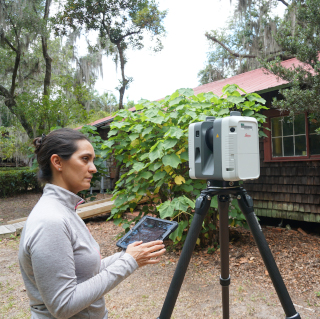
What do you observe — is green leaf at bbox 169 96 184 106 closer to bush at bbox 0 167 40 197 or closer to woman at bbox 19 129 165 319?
woman at bbox 19 129 165 319

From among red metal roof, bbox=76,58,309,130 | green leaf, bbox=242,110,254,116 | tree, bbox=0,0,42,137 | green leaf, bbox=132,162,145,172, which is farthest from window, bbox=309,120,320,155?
tree, bbox=0,0,42,137

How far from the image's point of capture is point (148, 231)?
4.41 ft

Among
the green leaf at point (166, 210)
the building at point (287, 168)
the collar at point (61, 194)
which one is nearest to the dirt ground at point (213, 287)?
the green leaf at point (166, 210)

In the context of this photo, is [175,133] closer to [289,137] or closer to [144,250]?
[144,250]

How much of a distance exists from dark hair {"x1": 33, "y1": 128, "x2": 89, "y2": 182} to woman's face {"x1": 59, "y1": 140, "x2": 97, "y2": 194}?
21mm

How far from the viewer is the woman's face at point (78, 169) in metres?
1.14

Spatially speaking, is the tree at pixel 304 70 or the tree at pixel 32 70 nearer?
the tree at pixel 304 70

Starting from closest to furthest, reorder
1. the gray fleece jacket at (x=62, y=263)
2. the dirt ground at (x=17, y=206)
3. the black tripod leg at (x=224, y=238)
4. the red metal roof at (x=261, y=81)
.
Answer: the gray fleece jacket at (x=62, y=263) < the black tripod leg at (x=224, y=238) < the red metal roof at (x=261, y=81) < the dirt ground at (x=17, y=206)

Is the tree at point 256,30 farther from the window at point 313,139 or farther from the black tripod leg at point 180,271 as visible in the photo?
the black tripod leg at point 180,271

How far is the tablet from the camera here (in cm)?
130

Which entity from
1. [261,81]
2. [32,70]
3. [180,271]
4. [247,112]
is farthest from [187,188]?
[32,70]

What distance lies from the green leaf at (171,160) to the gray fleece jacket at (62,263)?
7.08 feet

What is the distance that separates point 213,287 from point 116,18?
35.1ft

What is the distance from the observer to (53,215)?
0.94 metres
